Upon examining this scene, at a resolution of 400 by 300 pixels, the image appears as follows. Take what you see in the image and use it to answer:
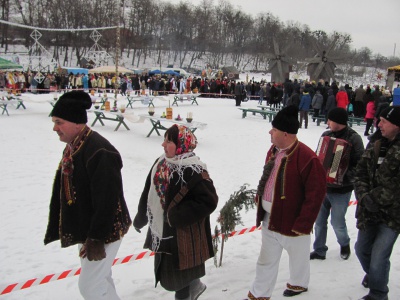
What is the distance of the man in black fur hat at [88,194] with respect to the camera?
96.2 inches

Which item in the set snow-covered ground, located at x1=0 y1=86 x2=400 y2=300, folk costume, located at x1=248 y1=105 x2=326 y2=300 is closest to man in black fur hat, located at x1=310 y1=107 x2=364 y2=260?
snow-covered ground, located at x1=0 y1=86 x2=400 y2=300

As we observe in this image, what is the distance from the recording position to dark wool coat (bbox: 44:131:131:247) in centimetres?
244

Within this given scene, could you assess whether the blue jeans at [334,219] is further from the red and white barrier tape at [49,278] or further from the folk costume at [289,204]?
the red and white barrier tape at [49,278]

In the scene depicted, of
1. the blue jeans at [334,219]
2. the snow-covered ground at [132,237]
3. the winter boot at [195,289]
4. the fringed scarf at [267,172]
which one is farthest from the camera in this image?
Result: the blue jeans at [334,219]

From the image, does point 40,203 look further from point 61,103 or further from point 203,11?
point 203,11

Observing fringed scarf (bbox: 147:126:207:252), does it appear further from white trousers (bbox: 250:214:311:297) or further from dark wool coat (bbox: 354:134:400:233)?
dark wool coat (bbox: 354:134:400:233)

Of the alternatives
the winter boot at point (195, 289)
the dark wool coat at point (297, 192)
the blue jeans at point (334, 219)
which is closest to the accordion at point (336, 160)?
the blue jeans at point (334, 219)

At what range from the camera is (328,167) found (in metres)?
3.81

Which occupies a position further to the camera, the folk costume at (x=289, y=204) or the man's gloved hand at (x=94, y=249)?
the folk costume at (x=289, y=204)

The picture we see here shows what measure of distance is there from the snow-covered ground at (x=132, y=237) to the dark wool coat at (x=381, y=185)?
926mm

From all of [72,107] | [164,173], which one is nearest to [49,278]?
[164,173]

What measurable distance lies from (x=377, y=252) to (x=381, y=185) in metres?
0.59

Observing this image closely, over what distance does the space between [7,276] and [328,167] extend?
11.5 feet

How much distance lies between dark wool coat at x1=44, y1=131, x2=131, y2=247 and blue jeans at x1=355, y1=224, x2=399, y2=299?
2.04 metres
